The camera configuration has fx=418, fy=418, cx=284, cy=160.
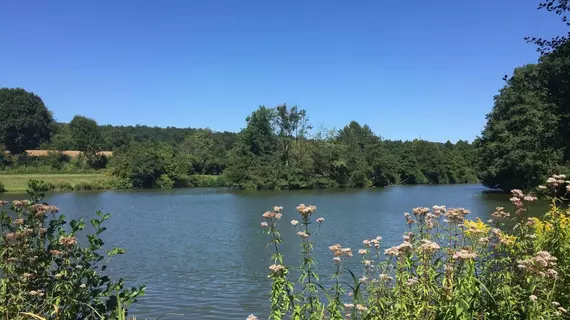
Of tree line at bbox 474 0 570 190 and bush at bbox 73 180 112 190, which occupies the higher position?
tree line at bbox 474 0 570 190

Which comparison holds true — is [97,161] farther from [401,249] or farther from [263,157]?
[401,249]

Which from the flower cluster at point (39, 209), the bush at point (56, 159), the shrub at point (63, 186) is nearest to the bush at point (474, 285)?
the flower cluster at point (39, 209)

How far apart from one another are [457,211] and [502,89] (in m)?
44.9

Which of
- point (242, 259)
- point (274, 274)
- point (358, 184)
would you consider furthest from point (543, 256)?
point (358, 184)

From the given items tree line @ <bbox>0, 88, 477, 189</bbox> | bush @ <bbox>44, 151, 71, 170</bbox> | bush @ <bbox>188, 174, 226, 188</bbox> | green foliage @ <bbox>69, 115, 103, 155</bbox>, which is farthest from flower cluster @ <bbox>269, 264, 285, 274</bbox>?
green foliage @ <bbox>69, 115, 103, 155</bbox>

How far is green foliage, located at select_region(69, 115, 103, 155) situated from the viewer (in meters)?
72.8

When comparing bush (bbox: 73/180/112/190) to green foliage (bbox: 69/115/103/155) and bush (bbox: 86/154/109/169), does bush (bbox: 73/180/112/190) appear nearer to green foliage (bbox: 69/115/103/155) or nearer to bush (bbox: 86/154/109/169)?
bush (bbox: 86/154/109/169)

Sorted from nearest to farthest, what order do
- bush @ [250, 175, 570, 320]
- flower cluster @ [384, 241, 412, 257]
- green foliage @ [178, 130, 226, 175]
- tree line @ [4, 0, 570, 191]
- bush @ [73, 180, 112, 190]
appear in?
bush @ [250, 175, 570, 320]
flower cluster @ [384, 241, 412, 257]
tree line @ [4, 0, 570, 191]
bush @ [73, 180, 112, 190]
green foliage @ [178, 130, 226, 175]

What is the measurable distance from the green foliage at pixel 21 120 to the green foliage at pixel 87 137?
21.8 feet

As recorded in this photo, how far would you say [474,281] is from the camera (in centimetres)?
318

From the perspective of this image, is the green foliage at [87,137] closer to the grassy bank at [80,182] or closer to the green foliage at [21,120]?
the green foliage at [21,120]

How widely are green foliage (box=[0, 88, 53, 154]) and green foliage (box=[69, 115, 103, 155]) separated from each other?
665 cm

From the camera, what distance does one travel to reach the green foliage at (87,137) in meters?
72.8

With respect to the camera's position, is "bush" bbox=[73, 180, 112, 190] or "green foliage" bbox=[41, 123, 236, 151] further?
"green foliage" bbox=[41, 123, 236, 151]
